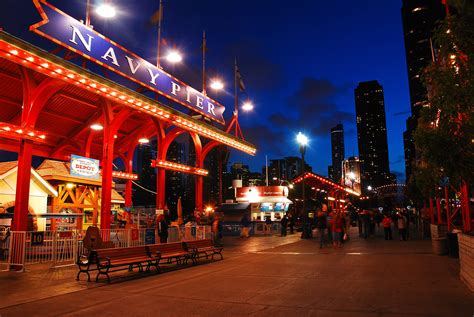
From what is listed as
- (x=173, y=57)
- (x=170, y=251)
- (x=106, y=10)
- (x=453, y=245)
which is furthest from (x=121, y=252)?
(x=173, y=57)

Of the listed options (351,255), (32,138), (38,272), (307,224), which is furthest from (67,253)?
(307,224)

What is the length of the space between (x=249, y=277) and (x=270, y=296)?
2551mm

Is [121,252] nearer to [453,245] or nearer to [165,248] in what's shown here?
[165,248]

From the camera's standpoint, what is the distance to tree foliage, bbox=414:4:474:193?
6.53 m

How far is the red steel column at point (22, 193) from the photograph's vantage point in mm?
12602

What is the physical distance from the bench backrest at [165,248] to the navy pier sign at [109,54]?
7.61 m

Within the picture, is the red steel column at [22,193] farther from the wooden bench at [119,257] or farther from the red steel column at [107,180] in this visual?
the red steel column at [107,180]

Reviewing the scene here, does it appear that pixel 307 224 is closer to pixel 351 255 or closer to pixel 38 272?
pixel 351 255

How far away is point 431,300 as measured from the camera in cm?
714

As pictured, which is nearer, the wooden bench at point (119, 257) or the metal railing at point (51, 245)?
the wooden bench at point (119, 257)

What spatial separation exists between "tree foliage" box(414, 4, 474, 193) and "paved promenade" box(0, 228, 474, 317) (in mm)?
2684

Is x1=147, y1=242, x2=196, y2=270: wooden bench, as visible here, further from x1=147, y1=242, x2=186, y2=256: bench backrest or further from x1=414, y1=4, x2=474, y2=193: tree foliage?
x1=414, y1=4, x2=474, y2=193: tree foliage

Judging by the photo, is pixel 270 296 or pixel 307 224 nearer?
pixel 270 296

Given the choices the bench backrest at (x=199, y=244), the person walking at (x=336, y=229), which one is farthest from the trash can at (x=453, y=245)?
the bench backrest at (x=199, y=244)
